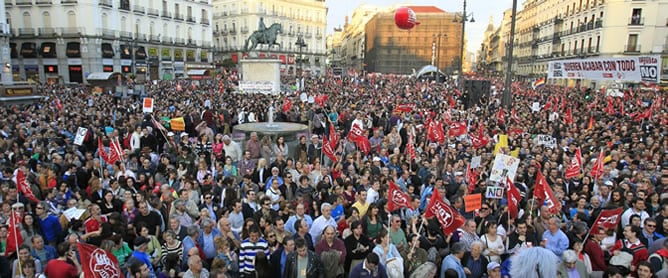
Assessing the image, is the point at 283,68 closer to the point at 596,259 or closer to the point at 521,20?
the point at 521,20

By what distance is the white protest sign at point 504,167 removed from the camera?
26.5ft

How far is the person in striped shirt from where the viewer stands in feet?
18.4

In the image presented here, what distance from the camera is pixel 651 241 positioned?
243 inches

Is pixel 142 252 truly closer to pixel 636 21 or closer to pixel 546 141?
pixel 546 141

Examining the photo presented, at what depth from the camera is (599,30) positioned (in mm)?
48719

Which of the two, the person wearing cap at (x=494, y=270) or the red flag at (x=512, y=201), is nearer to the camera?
the person wearing cap at (x=494, y=270)

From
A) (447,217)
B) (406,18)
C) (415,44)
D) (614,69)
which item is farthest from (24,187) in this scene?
(415,44)

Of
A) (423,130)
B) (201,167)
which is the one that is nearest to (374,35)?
(423,130)

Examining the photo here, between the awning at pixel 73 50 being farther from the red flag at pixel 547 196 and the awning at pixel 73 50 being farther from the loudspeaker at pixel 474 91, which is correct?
the red flag at pixel 547 196

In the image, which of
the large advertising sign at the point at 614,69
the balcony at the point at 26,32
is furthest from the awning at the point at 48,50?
the large advertising sign at the point at 614,69

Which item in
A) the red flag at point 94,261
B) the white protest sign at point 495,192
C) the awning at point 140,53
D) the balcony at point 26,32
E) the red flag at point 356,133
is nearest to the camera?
the red flag at point 94,261

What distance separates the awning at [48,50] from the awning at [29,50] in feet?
2.51

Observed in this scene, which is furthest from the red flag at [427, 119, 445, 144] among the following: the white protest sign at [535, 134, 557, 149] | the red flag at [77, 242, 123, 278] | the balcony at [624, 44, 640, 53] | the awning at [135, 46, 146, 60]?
the awning at [135, 46, 146, 60]

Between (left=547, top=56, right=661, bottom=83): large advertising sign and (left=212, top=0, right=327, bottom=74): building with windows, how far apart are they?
185ft
